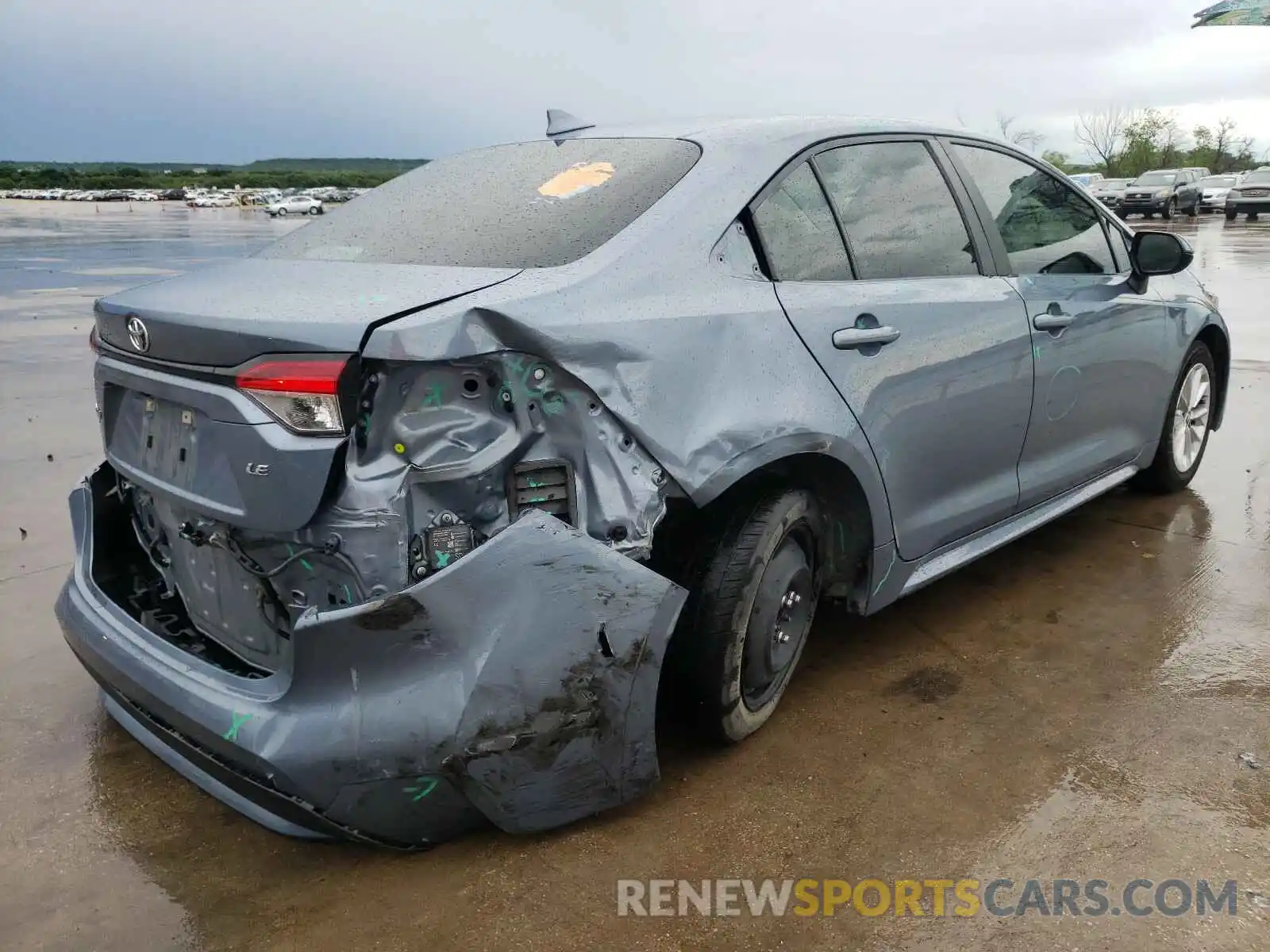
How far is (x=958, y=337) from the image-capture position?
10.3ft

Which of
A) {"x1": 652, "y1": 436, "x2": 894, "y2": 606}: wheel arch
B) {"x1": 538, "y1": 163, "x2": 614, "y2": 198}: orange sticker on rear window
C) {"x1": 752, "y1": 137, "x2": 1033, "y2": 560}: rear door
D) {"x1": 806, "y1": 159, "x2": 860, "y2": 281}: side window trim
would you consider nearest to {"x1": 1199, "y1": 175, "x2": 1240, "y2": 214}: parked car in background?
{"x1": 752, "y1": 137, "x2": 1033, "y2": 560}: rear door

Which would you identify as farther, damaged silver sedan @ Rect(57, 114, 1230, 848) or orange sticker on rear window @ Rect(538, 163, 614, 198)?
orange sticker on rear window @ Rect(538, 163, 614, 198)

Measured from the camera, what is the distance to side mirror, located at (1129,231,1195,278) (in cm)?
404

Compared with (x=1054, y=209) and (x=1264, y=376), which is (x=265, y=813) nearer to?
(x=1054, y=209)

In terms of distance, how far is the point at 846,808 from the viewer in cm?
258

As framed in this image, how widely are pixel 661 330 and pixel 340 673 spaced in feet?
3.38

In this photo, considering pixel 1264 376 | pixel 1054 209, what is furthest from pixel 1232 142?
pixel 1054 209

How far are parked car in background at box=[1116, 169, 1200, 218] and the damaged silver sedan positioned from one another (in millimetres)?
34228

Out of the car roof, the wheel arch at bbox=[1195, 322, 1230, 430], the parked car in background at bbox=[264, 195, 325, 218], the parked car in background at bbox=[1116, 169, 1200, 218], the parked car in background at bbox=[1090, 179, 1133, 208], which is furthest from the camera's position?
the parked car in background at bbox=[264, 195, 325, 218]

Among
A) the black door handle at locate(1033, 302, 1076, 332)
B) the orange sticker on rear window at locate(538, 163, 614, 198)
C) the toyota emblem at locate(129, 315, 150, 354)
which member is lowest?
the black door handle at locate(1033, 302, 1076, 332)

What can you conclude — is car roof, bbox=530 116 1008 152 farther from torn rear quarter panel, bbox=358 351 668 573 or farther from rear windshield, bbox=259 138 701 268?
torn rear quarter panel, bbox=358 351 668 573

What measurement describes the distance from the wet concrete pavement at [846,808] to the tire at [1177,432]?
2.61ft

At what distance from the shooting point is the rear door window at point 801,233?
2.73m

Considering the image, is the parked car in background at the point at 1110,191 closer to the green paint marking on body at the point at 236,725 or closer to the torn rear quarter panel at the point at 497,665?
the torn rear quarter panel at the point at 497,665
